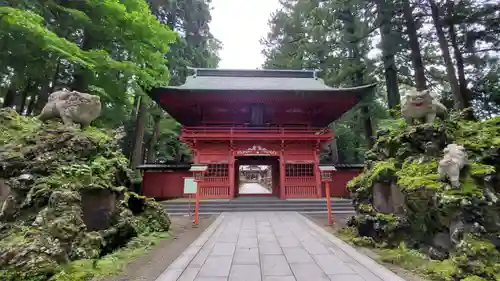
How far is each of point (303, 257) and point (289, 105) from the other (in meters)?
10.9

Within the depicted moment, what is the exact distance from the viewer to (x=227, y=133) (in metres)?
12.6

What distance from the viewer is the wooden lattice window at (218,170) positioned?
12531mm

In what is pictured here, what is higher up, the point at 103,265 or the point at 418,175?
the point at 418,175

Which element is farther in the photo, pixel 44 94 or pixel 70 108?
pixel 44 94

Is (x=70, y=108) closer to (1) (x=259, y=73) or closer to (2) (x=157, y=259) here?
(2) (x=157, y=259)

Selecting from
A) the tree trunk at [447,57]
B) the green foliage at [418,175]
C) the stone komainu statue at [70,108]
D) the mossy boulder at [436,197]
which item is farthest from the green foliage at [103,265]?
the tree trunk at [447,57]

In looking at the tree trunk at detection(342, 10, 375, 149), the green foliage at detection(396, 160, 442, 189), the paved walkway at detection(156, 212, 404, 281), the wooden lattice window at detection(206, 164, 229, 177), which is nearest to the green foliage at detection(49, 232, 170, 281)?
the paved walkway at detection(156, 212, 404, 281)

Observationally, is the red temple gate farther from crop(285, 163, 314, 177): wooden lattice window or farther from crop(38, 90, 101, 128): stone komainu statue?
crop(38, 90, 101, 128): stone komainu statue

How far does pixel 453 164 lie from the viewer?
3678 millimetres

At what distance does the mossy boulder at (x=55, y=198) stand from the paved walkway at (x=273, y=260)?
57.4 inches

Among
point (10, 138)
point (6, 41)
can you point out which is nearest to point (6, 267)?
point (10, 138)

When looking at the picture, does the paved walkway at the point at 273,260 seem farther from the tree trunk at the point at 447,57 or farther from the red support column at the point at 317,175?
the tree trunk at the point at 447,57

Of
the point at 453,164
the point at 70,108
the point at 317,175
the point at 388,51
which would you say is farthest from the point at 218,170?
the point at 388,51

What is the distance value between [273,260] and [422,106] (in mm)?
4431
